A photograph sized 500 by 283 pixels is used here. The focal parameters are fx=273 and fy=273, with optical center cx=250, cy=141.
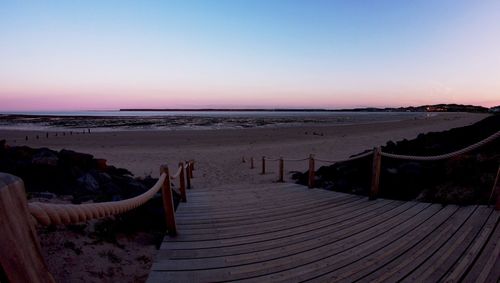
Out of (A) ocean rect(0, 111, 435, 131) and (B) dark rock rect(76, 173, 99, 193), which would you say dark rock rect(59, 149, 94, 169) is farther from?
(A) ocean rect(0, 111, 435, 131)

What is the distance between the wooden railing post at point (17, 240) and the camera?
85cm

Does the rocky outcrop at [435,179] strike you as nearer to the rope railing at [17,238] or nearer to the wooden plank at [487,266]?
the wooden plank at [487,266]

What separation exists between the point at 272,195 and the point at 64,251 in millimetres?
4391

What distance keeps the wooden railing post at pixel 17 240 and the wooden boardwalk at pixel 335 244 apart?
2266mm

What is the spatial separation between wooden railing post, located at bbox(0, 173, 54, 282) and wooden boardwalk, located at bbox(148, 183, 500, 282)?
2.27m

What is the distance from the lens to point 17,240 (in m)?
0.91

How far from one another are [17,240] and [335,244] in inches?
142

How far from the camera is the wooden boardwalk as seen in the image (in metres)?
2.94

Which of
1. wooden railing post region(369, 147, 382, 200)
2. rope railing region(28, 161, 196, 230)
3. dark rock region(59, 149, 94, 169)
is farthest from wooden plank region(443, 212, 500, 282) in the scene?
dark rock region(59, 149, 94, 169)

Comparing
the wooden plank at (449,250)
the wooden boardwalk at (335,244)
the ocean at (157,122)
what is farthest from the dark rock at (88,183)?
the ocean at (157,122)

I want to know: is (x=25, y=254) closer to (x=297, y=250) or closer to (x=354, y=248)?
(x=297, y=250)

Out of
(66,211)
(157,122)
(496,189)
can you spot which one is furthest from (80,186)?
(157,122)

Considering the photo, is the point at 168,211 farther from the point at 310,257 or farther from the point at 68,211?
the point at 68,211

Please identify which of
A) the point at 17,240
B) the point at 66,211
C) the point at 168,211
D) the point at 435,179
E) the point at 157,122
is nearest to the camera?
the point at 17,240
